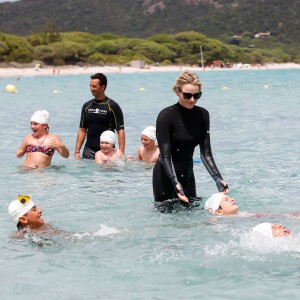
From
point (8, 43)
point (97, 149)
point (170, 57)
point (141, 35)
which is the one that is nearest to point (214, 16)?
point (141, 35)

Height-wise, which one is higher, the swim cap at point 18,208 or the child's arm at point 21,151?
the child's arm at point 21,151

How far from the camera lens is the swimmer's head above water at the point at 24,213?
6539mm

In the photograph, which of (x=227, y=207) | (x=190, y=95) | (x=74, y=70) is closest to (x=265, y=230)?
(x=227, y=207)

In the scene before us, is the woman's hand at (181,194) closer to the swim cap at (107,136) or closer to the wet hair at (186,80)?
the wet hair at (186,80)

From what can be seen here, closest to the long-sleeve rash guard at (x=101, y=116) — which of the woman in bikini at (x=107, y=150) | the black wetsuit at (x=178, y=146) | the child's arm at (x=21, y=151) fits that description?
the woman in bikini at (x=107, y=150)

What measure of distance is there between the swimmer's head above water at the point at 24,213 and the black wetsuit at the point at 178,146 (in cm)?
136

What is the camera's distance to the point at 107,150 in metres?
10.7

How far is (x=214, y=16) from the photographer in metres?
180

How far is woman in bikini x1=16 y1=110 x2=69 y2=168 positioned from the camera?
33.3ft

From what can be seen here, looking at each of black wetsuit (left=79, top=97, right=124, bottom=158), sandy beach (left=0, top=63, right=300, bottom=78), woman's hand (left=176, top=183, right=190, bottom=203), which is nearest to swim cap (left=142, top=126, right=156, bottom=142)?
black wetsuit (left=79, top=97, right=124, bottom=158)

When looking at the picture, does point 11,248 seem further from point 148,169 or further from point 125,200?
point 148,169

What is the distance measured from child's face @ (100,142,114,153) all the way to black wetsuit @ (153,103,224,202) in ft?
11.5

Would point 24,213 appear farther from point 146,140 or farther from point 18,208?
point 146,140

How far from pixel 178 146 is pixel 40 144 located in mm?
4065
